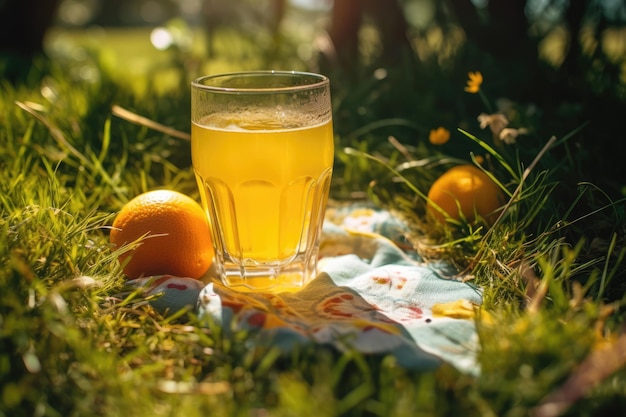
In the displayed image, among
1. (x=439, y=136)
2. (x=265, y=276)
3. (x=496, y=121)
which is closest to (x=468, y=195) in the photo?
(x=496, y=121)

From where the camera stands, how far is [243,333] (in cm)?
A: 139

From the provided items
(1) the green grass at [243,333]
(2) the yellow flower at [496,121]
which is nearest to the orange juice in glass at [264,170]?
(1) the green grass at [243,333]

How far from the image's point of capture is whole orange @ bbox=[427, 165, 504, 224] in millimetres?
1997

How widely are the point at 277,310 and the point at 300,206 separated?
0.34 metres

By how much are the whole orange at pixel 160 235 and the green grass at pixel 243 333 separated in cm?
8

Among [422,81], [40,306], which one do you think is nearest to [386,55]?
[422,81]

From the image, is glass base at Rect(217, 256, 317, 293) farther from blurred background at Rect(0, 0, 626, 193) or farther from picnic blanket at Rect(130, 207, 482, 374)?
blurred background at Rect(0, 0, 626, 193)

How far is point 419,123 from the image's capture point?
9.03 feet

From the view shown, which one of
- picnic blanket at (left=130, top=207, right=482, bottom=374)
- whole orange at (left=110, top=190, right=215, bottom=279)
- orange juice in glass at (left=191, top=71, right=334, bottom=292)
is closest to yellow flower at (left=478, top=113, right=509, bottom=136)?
picnic blanket at (left=130, top=207, right=482, bottom=374)

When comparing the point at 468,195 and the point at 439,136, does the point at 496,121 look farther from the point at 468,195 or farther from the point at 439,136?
the point at 468,195

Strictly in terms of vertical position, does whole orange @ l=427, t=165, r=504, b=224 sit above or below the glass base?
above

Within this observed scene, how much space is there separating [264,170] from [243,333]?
48 cm

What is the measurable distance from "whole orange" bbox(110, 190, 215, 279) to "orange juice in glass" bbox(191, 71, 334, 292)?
0.10 m

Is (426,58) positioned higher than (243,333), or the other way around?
(426,58)
